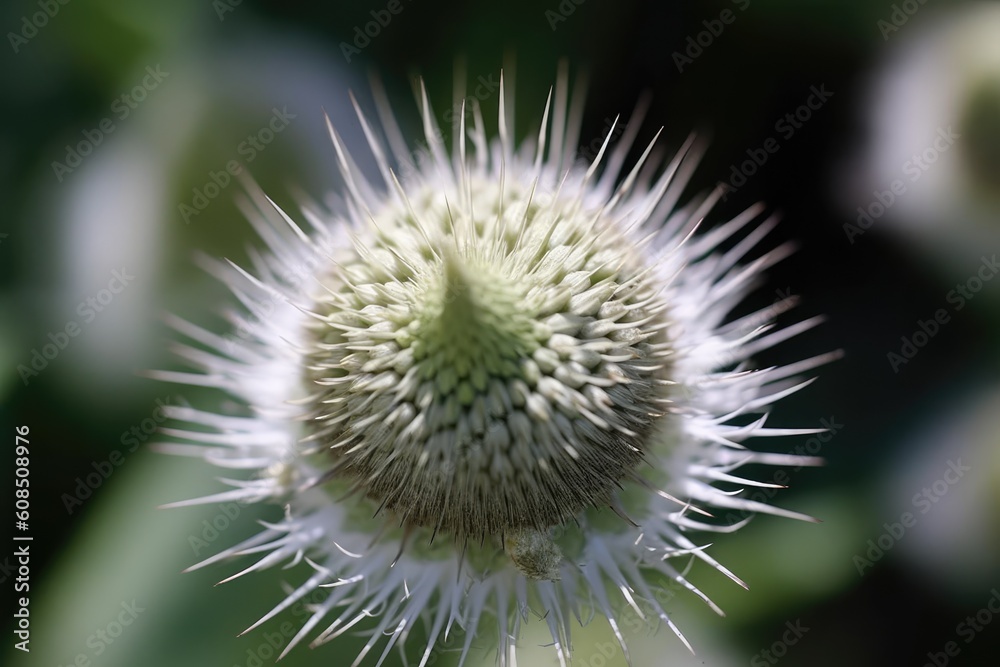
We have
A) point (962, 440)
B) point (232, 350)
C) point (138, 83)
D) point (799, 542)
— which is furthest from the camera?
point (138, 83)

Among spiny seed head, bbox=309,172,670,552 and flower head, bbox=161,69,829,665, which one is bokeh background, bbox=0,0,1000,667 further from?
spiny seed head, bbox=309,172,670,552

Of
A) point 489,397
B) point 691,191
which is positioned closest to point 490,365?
point 489,397

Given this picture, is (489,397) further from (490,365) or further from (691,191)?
(691,191)

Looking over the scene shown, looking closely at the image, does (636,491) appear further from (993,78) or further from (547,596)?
(993,78)

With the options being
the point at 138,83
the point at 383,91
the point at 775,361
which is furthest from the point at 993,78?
the point at 138,83

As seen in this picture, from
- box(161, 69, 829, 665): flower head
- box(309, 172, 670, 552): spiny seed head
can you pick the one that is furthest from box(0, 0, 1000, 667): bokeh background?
box(309, 172, 670, 552): spiny seed head

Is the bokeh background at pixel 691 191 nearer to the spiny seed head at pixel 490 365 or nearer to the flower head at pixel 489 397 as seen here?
the flower head at pixel 489 397

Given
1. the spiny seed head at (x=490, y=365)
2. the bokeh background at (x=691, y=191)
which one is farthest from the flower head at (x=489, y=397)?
the bokeh background at (x=691, y=191)
